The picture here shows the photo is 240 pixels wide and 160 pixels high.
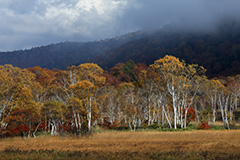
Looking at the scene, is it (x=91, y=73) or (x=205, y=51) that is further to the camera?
(x=205, y=51)

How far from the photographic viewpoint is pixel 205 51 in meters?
138

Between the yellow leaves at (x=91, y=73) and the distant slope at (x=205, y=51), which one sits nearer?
the yellow leaves at (x=91, y=73)

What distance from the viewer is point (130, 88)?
4762 centimetres

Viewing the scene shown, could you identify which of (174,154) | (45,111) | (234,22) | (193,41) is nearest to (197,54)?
(193,41)

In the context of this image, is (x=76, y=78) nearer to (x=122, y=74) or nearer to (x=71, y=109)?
(x=71, y=109)

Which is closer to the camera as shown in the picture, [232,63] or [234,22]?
[232,63]

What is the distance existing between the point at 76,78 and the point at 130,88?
1579 cm

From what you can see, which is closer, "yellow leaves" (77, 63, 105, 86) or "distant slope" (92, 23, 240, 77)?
"yellow leaves" (77, 63, 105, 86)

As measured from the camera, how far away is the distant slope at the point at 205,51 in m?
110

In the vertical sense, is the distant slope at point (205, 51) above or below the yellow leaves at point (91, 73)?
above

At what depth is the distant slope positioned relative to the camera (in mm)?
110438

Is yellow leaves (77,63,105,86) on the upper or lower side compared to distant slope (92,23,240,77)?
lower

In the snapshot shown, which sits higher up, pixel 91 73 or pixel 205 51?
pixel 205 51

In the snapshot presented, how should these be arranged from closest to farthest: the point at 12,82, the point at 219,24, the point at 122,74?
1. the point at 12,82
2. the point at 122,74
3. the point at 219,24
